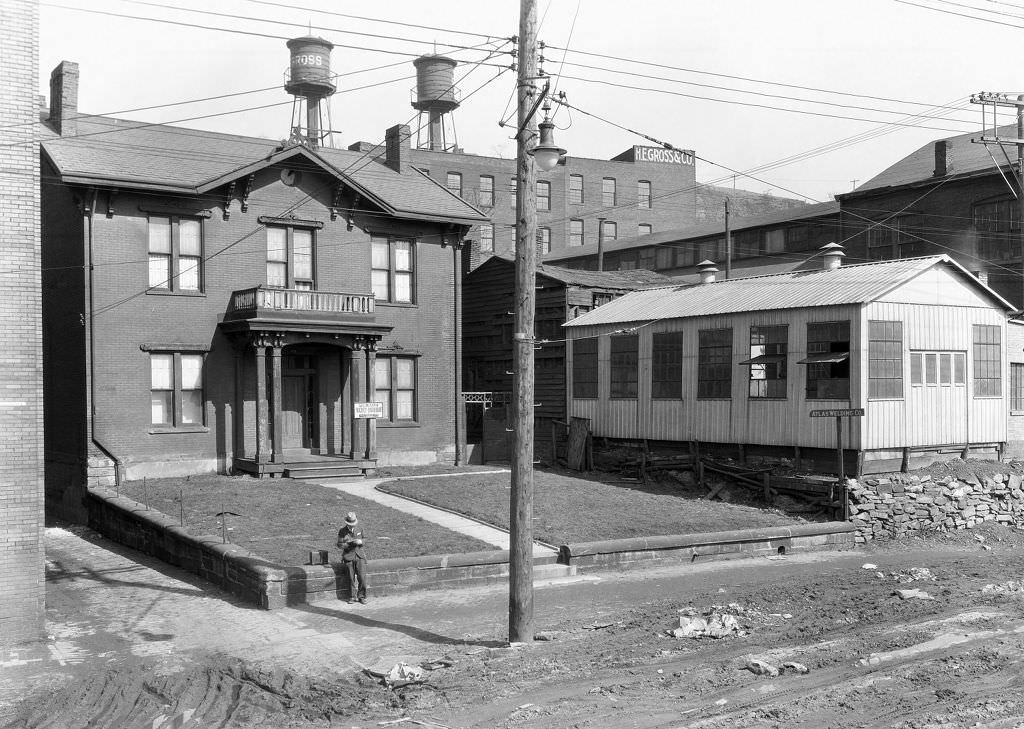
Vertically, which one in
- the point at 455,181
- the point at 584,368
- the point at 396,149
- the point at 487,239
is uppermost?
the point at 455,181

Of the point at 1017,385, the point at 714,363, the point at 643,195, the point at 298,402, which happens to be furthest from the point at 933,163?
the point at 298,402

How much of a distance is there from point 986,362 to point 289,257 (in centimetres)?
2014

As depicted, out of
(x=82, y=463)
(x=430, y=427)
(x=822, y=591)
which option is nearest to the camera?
(x=822, y=591)

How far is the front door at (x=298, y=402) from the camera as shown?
2997 cm

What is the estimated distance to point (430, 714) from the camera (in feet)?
33.9

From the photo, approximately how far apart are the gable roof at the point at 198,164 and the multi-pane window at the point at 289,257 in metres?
2.11

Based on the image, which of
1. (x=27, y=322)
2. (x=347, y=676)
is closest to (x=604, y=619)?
(x=347, y=676)

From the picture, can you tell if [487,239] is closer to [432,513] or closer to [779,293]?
[779,293]

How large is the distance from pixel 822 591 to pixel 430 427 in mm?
17649

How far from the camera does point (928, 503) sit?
24234 mm

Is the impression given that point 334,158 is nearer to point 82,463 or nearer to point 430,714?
point 82,463

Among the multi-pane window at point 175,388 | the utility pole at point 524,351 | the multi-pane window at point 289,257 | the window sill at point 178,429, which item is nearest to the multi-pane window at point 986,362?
the utility pole at point 524,351

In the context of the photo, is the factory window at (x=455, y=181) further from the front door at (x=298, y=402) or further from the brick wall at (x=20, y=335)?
the brick wall at (x=20, y=335)

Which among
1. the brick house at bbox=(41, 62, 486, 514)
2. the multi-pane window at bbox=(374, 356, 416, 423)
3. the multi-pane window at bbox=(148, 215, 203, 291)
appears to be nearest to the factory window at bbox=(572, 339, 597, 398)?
the brick house at bbox=(41, 62, 486, 514)
